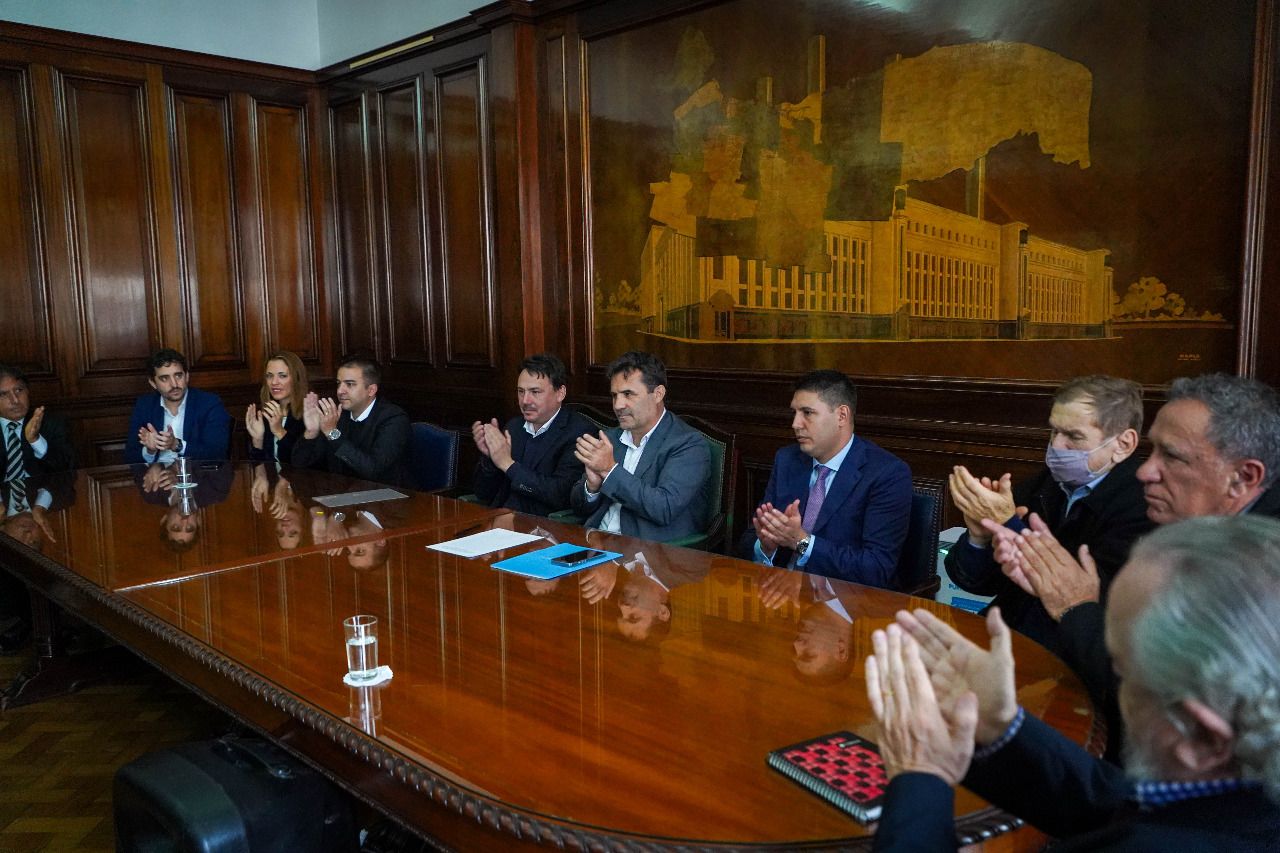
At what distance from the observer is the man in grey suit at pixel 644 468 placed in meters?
3.30

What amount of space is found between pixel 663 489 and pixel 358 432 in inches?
70.9

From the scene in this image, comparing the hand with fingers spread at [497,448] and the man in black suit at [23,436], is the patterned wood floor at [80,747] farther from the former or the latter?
the hand with fingers spread at [497,448]

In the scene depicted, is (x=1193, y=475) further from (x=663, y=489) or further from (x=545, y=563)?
(x=663, y=489)

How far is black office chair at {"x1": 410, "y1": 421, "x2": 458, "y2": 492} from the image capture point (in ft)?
14.3

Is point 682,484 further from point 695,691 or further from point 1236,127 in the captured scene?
point 1236,127

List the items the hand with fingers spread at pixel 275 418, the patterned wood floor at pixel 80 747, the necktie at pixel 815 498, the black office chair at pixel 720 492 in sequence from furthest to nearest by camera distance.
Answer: the hand with fingers spread at pixel 275 418
the black office chair at pixel 720 492
the necktie at pixel 815 498
the patterned wood floor at pixel 80 747

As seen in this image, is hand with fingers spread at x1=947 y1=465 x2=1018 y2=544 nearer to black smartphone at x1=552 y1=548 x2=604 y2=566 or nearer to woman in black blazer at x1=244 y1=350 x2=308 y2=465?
black smartphone at x1=552 y1=548 x2=604 y2=566

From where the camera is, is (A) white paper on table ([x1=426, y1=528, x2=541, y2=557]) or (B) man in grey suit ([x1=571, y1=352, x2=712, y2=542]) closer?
(A) white paper on table ([x1=426, y1=528, x2=541, y2=557])

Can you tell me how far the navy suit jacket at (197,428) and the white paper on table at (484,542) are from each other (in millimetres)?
2676

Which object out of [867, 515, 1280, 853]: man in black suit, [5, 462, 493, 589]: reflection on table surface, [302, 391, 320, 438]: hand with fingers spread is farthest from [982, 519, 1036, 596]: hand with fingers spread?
[302, 391, 320, 438]: hand with fingers spread

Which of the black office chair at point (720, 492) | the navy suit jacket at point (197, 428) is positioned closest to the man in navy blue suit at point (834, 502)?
the black office chair at point (720, 492)

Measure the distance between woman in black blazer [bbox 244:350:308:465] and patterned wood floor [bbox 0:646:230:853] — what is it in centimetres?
136

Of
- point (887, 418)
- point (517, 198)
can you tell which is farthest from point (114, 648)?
point (887, 418)

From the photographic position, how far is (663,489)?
3.38m
